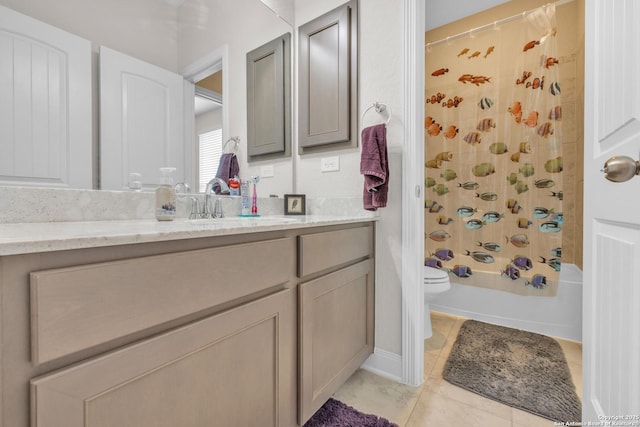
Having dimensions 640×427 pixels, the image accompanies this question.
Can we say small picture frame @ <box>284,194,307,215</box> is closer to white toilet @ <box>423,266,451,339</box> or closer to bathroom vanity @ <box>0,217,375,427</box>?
bathroom vanity @ <box>0,217,375,427</box>

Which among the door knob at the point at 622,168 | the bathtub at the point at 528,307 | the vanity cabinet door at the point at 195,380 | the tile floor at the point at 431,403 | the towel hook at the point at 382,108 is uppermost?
the towel hook at the point at 382,108

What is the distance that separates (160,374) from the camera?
63 centimetres

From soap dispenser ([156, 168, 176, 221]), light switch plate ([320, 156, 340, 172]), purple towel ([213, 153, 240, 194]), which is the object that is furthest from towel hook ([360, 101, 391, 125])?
soap dispenser ([156, 168, 176, 221])

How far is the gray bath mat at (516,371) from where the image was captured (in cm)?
129

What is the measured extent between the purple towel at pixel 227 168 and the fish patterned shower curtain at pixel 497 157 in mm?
1717

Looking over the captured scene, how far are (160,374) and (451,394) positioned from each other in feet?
4.45

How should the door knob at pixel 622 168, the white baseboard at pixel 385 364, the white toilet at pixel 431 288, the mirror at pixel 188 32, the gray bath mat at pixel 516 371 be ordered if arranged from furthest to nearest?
the white toilet at pixel 431 288 < the white baseboard at pixel 385 364 < the gray bath mat at pixel 516 371 < the mirror at pixel 188 32 < the door knob at pixel 622 168

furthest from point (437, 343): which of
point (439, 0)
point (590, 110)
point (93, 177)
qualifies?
point (439, 0)

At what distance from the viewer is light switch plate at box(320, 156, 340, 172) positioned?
1.70m

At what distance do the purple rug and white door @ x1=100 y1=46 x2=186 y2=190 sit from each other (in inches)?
48.1

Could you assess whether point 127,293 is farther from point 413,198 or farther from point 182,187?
point 413,198

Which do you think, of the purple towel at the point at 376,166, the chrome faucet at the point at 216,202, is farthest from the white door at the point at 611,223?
the chrome faucet at the point at 216,202

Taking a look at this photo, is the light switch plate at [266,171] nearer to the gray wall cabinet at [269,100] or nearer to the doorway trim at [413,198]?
the gray wall cabinet at [269,100]

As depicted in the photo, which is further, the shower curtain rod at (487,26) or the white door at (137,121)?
the shower curtain rod at (487,26)
